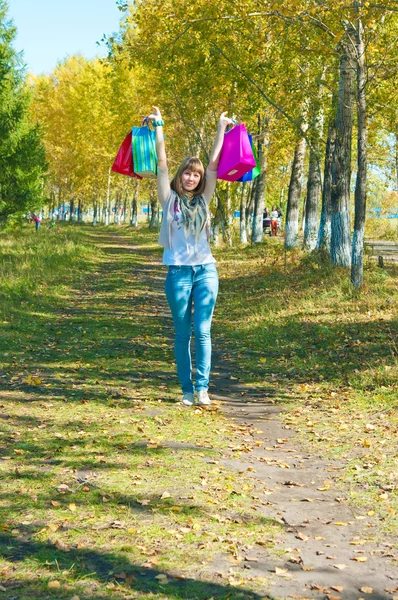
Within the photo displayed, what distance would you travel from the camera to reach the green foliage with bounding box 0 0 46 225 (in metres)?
39.6

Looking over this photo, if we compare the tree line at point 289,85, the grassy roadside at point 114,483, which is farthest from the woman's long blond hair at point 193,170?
the tree line at point 289,85

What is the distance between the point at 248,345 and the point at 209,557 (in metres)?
8.01

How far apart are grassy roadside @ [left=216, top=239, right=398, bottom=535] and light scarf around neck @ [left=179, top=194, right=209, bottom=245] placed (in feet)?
6.61

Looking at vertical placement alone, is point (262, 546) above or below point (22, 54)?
below

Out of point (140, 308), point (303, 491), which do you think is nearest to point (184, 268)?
point (303, 491)

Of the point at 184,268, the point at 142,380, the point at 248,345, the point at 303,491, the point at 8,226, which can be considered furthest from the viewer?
the point at 8,226

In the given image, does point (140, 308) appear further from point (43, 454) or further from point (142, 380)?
point (43, 454)

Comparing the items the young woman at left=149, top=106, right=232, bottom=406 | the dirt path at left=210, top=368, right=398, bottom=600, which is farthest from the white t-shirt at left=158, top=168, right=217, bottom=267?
the dirt path at left=210, top=368, right=398, bottom=600

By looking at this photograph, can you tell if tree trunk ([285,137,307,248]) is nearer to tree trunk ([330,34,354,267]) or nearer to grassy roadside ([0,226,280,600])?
tree trunk ([330,34,354,267])

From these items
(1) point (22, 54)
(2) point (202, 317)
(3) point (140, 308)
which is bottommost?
(3) point (140, 308)

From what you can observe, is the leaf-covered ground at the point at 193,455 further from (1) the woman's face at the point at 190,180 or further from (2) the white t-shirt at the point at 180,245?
(1) the woman's face at the point at 190,180

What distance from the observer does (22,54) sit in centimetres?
4131

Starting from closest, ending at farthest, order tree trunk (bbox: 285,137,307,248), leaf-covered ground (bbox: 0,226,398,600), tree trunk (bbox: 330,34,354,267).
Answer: leaf-covered ground (bbox: 0,226,398,600) < tree trunk (bbox: 330,34,354,267) < tree trunk (bbox: 285,137,307,248)

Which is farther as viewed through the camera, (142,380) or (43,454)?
(142,380)
